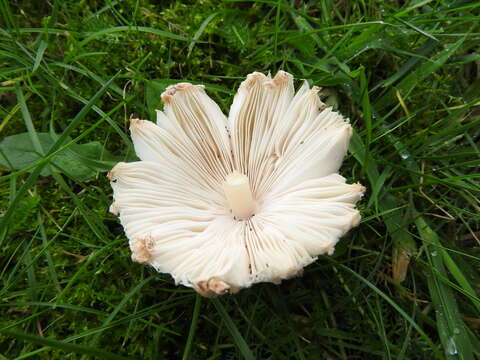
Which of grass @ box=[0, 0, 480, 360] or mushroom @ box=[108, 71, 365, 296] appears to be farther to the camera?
grass @ box=[0, 0, 480, 360]

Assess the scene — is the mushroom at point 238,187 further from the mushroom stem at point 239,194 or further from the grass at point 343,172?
the grass at point 343,172

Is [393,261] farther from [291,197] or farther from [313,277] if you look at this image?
[291,197]

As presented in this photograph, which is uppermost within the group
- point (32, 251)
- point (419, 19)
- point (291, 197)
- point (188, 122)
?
point (419, 19)

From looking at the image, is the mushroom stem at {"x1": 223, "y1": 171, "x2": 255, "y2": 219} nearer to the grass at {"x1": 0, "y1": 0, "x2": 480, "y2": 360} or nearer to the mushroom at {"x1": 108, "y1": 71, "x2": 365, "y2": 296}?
the mushroom at {"x1": 108, "y1": 71, "x2": 365, "y2": 296}

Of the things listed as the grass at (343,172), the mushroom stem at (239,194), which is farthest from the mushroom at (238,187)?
the grass at (343,172)

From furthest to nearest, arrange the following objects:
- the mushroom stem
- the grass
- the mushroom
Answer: the grass
the mushroom stem
the mushroom

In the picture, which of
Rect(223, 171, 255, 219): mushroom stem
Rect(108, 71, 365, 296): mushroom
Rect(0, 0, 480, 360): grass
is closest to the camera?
Rect(108, 71, 365, 296): mushroom

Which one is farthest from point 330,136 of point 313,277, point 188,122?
point 313,277

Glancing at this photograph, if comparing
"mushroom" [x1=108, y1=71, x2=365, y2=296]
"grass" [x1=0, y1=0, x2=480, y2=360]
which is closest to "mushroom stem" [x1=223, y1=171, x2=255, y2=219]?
"mushroom" [x1=108, y1=71, x2=365, y2=296]
